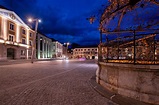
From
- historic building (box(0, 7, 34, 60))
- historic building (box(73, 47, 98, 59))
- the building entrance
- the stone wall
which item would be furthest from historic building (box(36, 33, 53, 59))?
the stone wall

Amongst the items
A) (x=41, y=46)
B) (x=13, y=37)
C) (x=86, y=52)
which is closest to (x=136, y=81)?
(x=13, y=37)

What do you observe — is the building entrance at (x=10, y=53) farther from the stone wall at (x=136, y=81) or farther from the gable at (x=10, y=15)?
the stone wall at (x=136, y=81)

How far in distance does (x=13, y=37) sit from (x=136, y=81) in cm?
4264

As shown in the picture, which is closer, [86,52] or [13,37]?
[13,37]

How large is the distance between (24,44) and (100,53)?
44.0m

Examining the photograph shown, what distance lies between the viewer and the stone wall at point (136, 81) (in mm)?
4461

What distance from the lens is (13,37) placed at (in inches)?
1607

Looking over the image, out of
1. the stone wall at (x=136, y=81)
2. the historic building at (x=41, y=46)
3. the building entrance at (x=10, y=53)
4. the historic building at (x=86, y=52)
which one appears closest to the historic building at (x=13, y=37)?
the building entrance at (x=10, y=53)

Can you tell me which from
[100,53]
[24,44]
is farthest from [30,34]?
[100,53]

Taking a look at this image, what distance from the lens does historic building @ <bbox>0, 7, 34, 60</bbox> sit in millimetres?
35469

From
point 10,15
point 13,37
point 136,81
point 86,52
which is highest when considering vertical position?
point 10,15

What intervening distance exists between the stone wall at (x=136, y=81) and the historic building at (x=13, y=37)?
35703 millimetres

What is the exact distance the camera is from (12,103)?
4.58 m

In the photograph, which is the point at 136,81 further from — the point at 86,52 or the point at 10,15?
the point at 86,52
